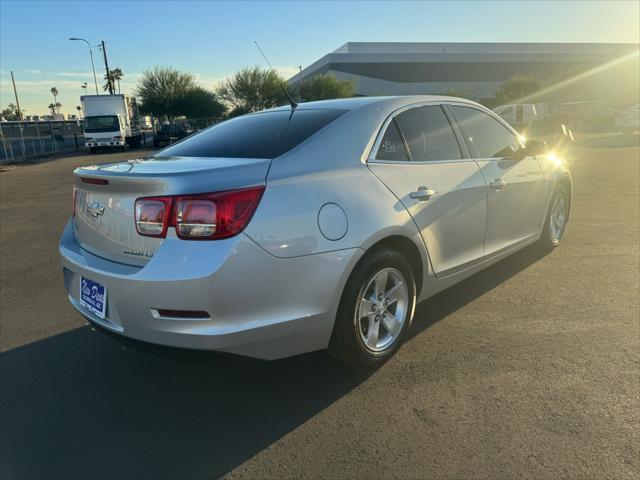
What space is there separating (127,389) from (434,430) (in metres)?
1.83

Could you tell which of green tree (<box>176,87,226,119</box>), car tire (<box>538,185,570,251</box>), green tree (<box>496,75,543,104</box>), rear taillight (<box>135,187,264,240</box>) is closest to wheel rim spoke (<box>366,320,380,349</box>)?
rear taillight (<box>135,187,264,240</box>)

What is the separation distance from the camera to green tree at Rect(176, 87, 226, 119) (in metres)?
57.0

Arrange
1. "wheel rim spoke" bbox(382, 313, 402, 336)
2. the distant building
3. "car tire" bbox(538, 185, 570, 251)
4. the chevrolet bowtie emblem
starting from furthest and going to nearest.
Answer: the distant building
"car tire" bbox(538, 185, 570, 251)
"wheel rim spoke" bbox(382, 313, 402, 336)
the chevrolet bowtie emblem

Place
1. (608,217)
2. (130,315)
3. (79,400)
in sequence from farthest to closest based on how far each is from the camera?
(608,217), (79,400), (130,315)

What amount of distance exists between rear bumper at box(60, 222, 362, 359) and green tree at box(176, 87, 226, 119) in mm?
57978

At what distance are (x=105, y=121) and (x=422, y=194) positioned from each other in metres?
33.0

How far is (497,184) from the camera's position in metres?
4.12

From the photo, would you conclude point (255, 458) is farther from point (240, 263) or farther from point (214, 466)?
point (240, 263)

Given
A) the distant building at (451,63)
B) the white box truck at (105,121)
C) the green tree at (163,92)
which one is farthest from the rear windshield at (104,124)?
the distant building at (451,63)

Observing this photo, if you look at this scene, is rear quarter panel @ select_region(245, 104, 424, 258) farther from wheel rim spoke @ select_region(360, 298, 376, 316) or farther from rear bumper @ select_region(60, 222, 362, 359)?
wheel rim spoke @ select_region(360, 298, 376, 316)

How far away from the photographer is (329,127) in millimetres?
3131

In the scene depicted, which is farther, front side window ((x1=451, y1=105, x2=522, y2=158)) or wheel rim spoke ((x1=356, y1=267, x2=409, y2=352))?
front side window ((x1=451, y1=105, x2=522, y2=158))

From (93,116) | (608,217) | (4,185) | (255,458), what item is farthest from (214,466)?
(93,116)

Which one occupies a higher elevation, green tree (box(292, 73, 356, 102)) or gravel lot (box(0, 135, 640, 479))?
green tree (box(292, 73, 356, 102))
